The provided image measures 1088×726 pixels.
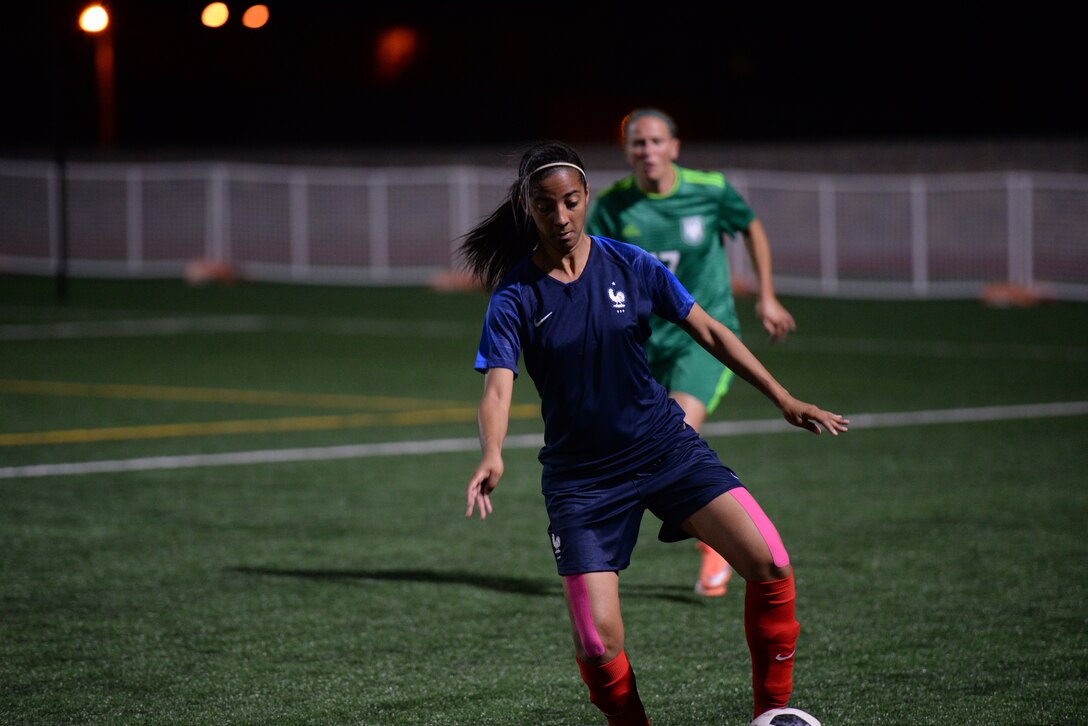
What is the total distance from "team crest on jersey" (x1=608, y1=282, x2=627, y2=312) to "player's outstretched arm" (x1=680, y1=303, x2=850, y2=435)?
9.5 inches

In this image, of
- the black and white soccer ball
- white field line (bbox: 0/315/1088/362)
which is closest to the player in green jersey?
the black and white soccer ball

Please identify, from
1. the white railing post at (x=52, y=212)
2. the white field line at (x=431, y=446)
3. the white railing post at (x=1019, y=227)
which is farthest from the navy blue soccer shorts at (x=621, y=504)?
the white railing post at (x=52, y=212)

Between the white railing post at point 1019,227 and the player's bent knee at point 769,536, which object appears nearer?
the player's bent knee at point 769,536

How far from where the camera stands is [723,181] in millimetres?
8406

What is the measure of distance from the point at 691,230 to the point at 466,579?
2.07 metres

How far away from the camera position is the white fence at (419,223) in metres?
27.5

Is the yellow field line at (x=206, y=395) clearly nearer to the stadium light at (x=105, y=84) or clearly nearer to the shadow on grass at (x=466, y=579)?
the shadow on grass at (x=466, y=579)

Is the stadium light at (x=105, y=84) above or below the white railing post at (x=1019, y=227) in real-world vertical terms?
above

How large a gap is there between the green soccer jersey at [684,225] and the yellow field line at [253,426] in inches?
214

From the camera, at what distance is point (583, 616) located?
15.9 ft

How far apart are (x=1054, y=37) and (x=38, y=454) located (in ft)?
93.3

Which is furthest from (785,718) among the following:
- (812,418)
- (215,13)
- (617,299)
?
(215,13)

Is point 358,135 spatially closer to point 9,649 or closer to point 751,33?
point 751,33

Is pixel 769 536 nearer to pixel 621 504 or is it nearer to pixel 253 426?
pixel 621 504
